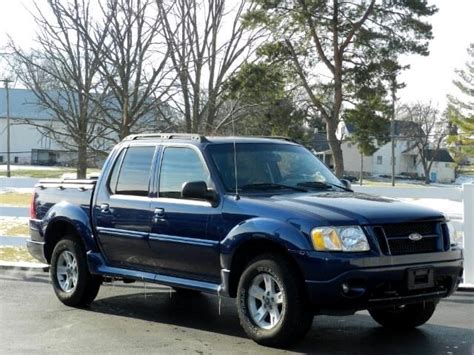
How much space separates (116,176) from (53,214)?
1067 millimetres

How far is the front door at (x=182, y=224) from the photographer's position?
6.79m

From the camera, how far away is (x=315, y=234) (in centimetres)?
592

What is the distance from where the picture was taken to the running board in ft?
22.6

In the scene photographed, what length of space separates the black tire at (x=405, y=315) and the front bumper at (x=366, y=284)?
91 centimetres

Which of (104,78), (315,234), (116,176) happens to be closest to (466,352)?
(315,234)

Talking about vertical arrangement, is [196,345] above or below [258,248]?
below

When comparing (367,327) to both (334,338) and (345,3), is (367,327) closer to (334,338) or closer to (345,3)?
(334,338)

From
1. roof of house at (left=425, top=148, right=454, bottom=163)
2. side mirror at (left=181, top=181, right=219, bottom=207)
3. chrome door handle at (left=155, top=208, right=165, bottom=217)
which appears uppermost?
roof of house at (left=425, top=148, right=454, bottom=163)

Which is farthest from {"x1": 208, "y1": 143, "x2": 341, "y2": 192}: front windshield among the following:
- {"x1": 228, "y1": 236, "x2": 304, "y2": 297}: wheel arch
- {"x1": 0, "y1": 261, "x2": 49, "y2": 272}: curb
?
{"x1": 0, "y1": 261, "x2": 49, "y2": 272}: curb

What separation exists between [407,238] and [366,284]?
0.60 metres

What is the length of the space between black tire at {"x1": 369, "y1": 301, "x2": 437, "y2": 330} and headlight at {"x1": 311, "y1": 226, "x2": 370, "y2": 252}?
4.55 ft

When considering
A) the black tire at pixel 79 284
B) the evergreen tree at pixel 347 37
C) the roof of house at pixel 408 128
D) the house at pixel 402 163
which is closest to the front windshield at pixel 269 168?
the black tire at pixel 79 284

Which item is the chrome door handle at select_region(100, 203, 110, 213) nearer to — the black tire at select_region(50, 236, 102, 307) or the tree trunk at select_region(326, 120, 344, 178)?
the black tire at select_region(50, 236, 102, 307)

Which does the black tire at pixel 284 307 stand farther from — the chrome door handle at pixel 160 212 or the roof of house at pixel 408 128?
the roof of house at pixel 408 128
